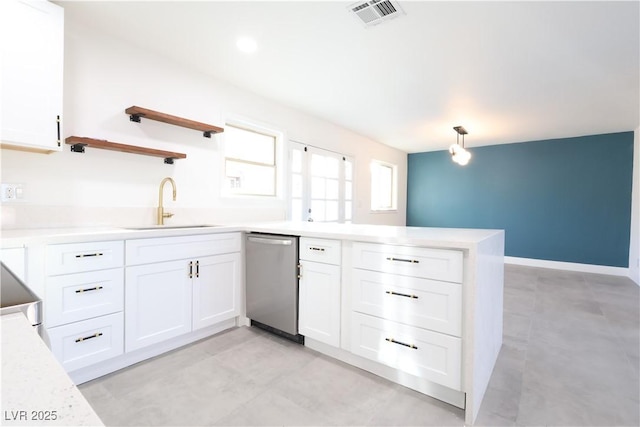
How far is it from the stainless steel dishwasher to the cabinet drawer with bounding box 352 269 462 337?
1.79 ft

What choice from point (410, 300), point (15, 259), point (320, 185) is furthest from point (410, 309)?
point (320, 185)

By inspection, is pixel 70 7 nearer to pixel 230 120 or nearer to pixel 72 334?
pixel 230 120

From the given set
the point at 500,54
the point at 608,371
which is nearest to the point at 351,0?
the point at 500,54

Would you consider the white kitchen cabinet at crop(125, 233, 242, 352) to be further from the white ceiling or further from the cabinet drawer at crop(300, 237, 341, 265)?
the white ceiling

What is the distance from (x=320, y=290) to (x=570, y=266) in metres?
A: 5.38

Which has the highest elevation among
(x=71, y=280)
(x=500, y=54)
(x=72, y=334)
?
(x=500, y=54)

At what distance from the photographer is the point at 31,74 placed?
183cm

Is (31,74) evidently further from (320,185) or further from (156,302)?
(320,185)

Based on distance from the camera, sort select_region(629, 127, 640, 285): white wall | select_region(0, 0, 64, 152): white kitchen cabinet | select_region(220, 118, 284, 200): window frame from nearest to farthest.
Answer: select_region(0, 0, 64, 152): white kitchen cabinet, select_region(220, 118, 284, 200): window frame, select_region(629, 127, 640, 285): white wall

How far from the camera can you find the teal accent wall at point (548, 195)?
199 inches

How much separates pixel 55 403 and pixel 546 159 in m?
6.88

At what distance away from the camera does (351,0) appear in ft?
6.48

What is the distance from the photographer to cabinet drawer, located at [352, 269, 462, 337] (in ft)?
5.32

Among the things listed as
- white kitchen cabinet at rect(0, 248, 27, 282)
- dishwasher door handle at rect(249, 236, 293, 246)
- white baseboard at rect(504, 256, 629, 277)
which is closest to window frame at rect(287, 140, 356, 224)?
dishwasher door handle at rect(249, 236, 293, 246)
